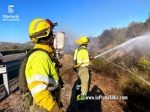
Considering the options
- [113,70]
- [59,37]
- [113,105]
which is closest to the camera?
[113,105]

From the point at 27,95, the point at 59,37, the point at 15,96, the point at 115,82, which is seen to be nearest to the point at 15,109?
the point at 15,96

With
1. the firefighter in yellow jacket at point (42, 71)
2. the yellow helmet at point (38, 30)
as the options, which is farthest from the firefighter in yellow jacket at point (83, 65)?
the yellow helmet at point (38, 30)

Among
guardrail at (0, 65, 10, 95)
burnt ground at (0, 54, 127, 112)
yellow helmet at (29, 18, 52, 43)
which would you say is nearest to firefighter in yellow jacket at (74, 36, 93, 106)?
burnt ground at (0, 54, 127, 112)

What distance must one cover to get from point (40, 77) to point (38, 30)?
57 cm

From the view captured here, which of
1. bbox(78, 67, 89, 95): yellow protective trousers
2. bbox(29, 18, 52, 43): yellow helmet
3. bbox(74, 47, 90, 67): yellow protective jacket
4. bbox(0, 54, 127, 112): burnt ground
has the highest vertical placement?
bbox(29, 18, 52, 43): yellow helmet

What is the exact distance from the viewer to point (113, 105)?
736 centimetres

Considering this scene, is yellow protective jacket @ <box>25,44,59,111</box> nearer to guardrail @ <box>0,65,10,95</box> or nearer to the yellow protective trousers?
guardrail @ <box>0,65,10,95</box>

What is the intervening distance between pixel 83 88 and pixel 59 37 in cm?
948

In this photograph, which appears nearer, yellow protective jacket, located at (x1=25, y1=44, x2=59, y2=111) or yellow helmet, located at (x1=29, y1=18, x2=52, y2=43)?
yellow protective jacket, located at (x1=25, y1=44, x2=59, y2=111)

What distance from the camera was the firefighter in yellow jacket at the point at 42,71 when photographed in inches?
89.4

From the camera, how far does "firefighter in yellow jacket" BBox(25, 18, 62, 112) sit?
7.45ft

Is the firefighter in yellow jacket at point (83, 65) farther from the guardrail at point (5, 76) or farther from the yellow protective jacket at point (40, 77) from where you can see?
the yellow protective jacket at point (40, 77)

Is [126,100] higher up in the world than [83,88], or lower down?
lower down

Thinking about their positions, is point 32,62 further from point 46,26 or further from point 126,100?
point 126,100
